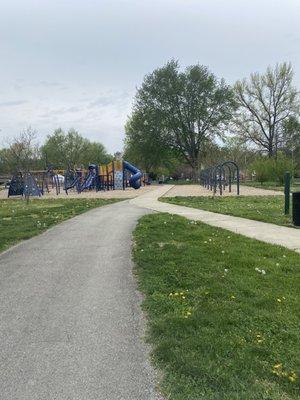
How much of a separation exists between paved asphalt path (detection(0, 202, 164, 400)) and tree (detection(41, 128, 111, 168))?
3429 inches

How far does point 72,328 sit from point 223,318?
150cm

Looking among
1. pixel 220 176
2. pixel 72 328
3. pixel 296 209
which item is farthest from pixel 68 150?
pixel 72 328

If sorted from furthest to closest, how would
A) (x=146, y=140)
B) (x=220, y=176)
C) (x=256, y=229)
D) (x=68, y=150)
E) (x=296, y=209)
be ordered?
(x=68, y=150) → (x=146, y=140) → (x=220, y=176) → (x=296, y=209) → (x=256, y=229)

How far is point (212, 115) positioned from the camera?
61.8 meters

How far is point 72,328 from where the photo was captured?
191 inches

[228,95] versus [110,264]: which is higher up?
[228,95]

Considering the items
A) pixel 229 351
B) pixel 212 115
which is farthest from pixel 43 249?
pixel 212 115

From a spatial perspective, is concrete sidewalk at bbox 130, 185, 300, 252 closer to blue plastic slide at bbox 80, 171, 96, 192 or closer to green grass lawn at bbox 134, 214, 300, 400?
green grass lawn at bbox 134, 214, 300, 400

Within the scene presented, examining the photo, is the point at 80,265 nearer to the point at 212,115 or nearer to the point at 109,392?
the point at 109,392

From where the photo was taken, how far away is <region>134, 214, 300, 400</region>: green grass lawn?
3.57 m

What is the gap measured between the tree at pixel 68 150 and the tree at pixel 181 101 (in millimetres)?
35732

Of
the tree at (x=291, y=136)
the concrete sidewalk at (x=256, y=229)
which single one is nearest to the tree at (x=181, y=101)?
the tree at (x=291, y=136)

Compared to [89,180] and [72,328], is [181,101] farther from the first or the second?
[72,328]

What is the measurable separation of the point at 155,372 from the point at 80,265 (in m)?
4.18
